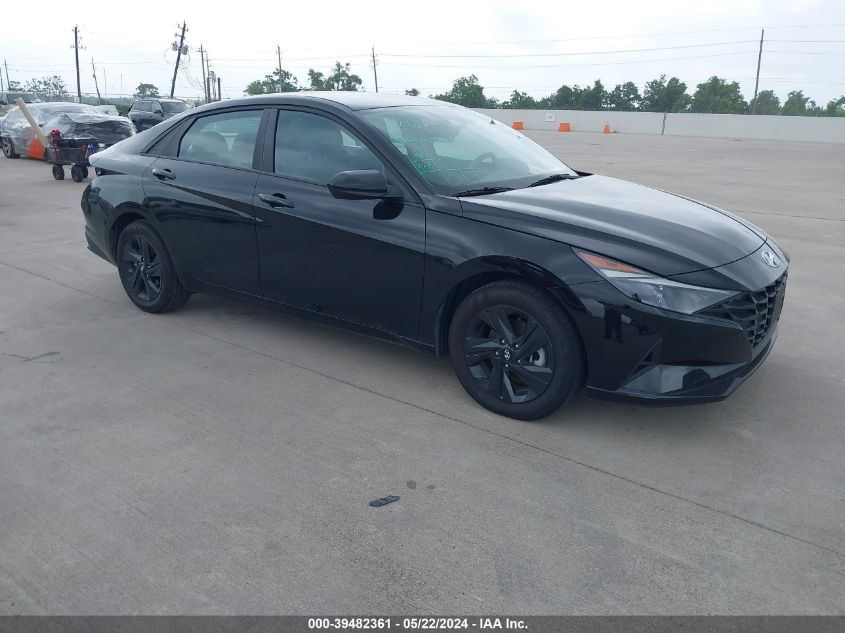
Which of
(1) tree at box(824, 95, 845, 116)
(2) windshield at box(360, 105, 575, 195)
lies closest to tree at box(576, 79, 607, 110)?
(1) tree at box(824, 95, 845, 116)

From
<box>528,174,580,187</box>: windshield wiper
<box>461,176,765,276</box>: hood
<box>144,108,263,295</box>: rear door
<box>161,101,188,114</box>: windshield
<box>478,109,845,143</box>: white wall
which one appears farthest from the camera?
<box>478,109,845,143</box>: white wall

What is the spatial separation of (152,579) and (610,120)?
54.6m

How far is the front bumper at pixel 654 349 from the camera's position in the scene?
11.2 feet

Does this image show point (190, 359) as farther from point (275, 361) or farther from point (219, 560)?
point (219, 560)

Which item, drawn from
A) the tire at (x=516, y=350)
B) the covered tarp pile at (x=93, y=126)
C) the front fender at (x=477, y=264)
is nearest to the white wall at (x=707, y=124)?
the covered tarp pile at (x=93, y=126)

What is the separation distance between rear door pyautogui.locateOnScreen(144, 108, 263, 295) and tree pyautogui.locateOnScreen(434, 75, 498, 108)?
251 feet

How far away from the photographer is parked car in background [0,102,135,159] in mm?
16547

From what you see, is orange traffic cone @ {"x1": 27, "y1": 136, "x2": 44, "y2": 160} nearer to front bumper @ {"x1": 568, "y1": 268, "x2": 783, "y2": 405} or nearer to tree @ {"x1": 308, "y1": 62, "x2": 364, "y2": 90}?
front bumper @ {"x1": 568, "y1": 268, "x2": 783, "y2": 405}

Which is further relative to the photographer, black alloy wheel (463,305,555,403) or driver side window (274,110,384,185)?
driver side window (274,110,384,185)

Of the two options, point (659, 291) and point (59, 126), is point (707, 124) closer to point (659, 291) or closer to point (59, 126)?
point (59, 126)

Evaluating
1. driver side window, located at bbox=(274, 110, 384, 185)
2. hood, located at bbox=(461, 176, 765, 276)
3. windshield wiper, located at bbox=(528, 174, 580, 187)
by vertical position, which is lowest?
hood, located at bbox=(461, 176, 765, 276)

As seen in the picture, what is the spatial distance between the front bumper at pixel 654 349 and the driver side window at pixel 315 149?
1535 millimetres

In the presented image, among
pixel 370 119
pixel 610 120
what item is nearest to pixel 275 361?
pixel 370 119

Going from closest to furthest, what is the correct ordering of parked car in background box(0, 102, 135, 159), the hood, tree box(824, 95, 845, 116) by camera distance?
1. the hood
2. parked car in background box(0, 102, 135, 159)
3. tree box(824, 95, 845, 116)
